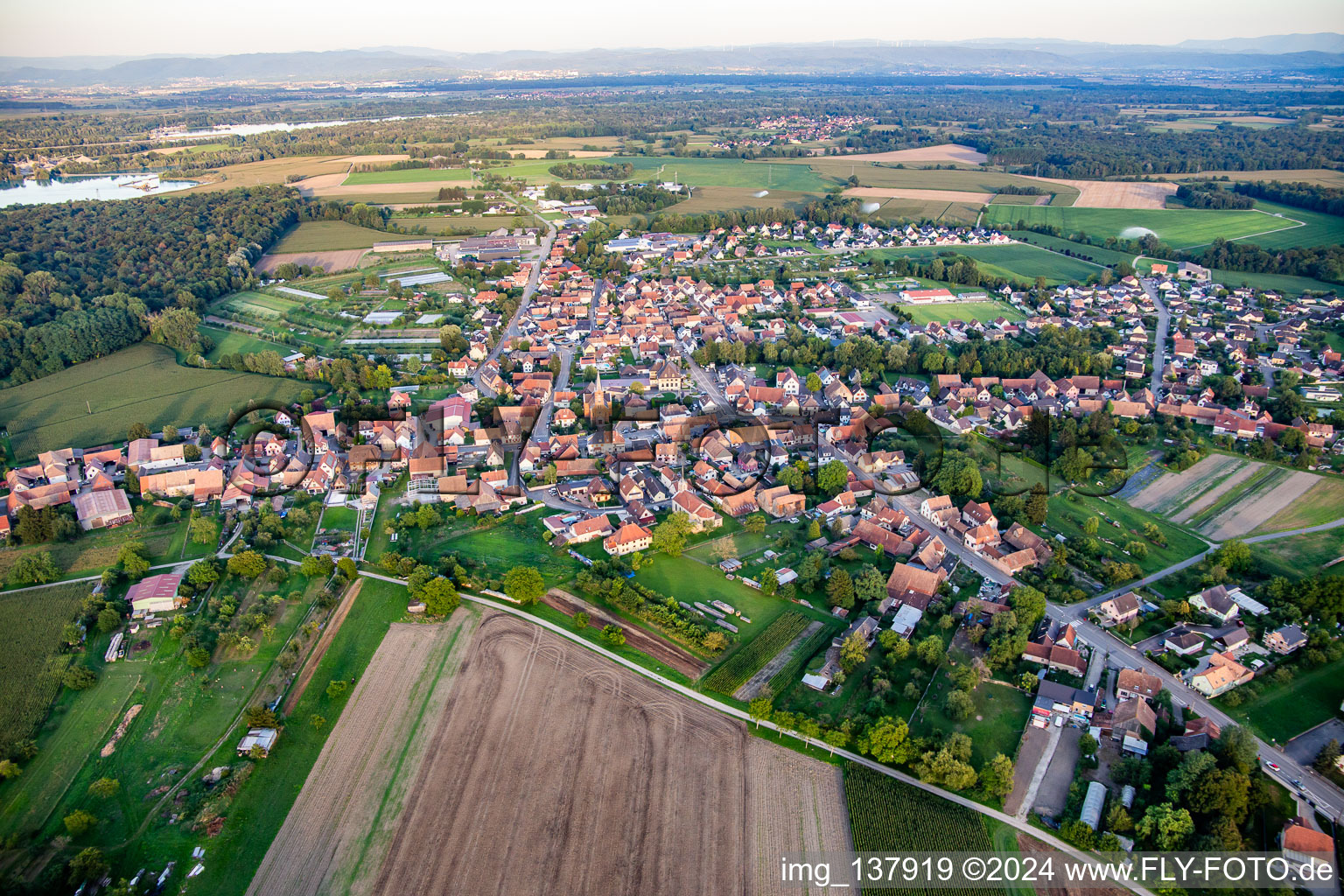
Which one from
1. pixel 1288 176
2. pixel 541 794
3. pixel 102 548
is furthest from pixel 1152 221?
pixel 102 548

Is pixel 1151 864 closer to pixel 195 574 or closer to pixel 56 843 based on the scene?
pixel 56 843

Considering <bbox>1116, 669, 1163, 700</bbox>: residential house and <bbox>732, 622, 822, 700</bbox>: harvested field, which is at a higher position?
<bbox>1116, 669, 1163, 700</bbox>: residential house

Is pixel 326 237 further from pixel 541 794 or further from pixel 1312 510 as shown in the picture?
pixel 1312 510

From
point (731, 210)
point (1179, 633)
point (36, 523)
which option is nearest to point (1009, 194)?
point (731, 210)

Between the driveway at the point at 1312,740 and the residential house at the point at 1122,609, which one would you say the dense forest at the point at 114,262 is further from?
the driveway at the point at 1312,740

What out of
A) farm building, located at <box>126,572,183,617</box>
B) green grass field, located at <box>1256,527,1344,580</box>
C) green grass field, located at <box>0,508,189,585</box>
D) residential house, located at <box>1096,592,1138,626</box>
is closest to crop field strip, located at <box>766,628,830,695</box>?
residential house, located at <box>1096,592,1138,626</box>

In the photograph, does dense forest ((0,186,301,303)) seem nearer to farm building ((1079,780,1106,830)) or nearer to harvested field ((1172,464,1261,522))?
farm building ((1079,780,1106,830))
